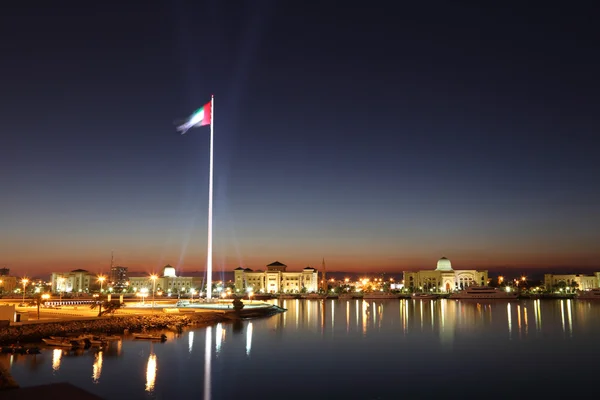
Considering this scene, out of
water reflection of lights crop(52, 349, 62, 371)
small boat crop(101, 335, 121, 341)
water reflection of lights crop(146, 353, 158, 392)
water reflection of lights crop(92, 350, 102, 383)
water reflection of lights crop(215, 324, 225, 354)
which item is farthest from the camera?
water reflection of lights crop(215, 324, 225, 354)

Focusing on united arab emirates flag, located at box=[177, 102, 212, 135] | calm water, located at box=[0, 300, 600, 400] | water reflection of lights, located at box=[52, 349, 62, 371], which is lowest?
calm water, located at box=[0, 300, 600, 400]

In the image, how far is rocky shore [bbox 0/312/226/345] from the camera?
46.5 meters

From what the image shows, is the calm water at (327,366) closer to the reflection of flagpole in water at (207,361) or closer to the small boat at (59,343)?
the reflection of flagpole in water at (207,361)

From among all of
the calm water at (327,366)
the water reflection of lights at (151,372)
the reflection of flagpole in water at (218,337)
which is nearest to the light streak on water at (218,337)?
the reflection of flagpole in water at (218,337)

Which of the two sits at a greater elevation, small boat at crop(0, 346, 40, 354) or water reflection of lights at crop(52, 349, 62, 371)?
small boat at crop(0, 346, 40, 354)

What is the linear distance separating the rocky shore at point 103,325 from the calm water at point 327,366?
5057 millimetres

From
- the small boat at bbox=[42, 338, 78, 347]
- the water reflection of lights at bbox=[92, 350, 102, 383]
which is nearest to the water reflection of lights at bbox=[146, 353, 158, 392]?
the water reflection of lights at bbox=[92, 350, 102, 383]

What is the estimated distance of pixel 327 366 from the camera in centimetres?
4212

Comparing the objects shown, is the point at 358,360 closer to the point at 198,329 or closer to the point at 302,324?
the point at 198,329

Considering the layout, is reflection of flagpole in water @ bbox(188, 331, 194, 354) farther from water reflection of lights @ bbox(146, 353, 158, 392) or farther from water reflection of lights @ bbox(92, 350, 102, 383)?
water reflection of lights @ bbox(92, 350, 102, 383)

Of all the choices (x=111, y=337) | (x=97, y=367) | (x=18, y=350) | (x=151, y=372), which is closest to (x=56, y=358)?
(x=18, y=350)

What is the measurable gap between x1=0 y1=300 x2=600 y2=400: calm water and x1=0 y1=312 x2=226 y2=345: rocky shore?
16.6 ft

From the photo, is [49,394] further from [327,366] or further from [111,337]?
[111,337]

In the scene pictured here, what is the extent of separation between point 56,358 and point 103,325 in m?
16.0
